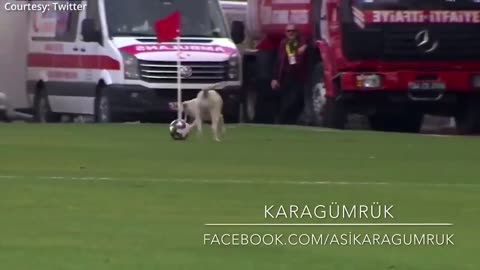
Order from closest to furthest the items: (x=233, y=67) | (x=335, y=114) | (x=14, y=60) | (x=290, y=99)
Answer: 1. (x=335, y=114)
2. (x=233, y=67)
3. (x=290, y=99)
4. (x=14, y=60)

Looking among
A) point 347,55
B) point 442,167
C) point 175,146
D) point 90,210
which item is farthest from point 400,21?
point 90,210

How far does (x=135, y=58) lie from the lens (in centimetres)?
3169

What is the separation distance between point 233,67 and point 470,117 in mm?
4241

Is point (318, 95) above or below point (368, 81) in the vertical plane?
below

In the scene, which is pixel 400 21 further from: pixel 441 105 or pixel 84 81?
pixel 84 81

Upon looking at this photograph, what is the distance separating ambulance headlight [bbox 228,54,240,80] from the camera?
32.7m

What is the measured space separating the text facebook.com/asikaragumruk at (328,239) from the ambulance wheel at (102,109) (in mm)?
18464

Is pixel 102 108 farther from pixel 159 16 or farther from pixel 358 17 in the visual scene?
pixel 358 17

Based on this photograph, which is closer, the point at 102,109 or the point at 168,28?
the point at 168,28

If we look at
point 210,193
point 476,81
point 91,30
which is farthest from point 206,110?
point 210,193

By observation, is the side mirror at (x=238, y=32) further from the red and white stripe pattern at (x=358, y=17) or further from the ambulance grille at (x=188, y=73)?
the red and white stripe pattern at (x=358, y=17)

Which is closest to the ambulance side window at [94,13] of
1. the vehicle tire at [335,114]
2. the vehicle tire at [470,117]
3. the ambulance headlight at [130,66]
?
the ambulance headlight at [130,66]

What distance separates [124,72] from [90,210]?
662 inches

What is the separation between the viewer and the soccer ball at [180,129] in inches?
995
